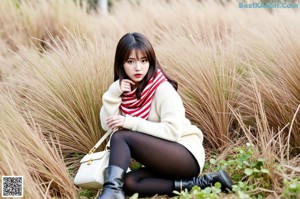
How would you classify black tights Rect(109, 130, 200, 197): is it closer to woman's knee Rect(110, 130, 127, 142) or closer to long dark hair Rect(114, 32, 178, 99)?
woman's knee Rect(110, 130, 127, 142)

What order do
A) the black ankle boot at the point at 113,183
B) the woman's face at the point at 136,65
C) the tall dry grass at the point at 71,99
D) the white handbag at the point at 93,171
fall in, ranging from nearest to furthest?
the black ankle boot at the point at 113,183 → the white handbag at the point at 93,171 → the woman's face at the point at 136,65 → the tall dry grass at the point at 71,99

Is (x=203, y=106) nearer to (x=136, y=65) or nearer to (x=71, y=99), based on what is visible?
(x=136, y=65)

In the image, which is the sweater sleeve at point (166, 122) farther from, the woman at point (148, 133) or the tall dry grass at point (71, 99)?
the tall dry grass at point (71, 99)

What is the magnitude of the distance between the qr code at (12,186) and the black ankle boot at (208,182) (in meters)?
0.89

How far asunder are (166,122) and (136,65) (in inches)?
14.9

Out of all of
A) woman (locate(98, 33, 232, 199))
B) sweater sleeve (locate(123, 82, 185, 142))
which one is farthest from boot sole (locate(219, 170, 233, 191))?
sweater sleeve (locate(123, 82, 185, 142))

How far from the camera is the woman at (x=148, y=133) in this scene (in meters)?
3.01

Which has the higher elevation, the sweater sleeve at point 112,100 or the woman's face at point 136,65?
the woman's face at point 136,65

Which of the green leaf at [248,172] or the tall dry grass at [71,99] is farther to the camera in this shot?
the tall dry grass at [71,99]

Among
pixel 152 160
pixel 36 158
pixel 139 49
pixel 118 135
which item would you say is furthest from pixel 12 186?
pixel 139 49

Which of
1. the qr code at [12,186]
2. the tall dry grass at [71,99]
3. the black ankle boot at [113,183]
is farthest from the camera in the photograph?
the tall dry grass at [71,99]

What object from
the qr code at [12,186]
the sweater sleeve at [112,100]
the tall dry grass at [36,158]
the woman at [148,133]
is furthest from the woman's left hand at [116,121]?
the qr code at [12,186]

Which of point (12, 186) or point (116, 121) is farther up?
point (116, 121)

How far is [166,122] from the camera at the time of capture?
3049 millimetres
